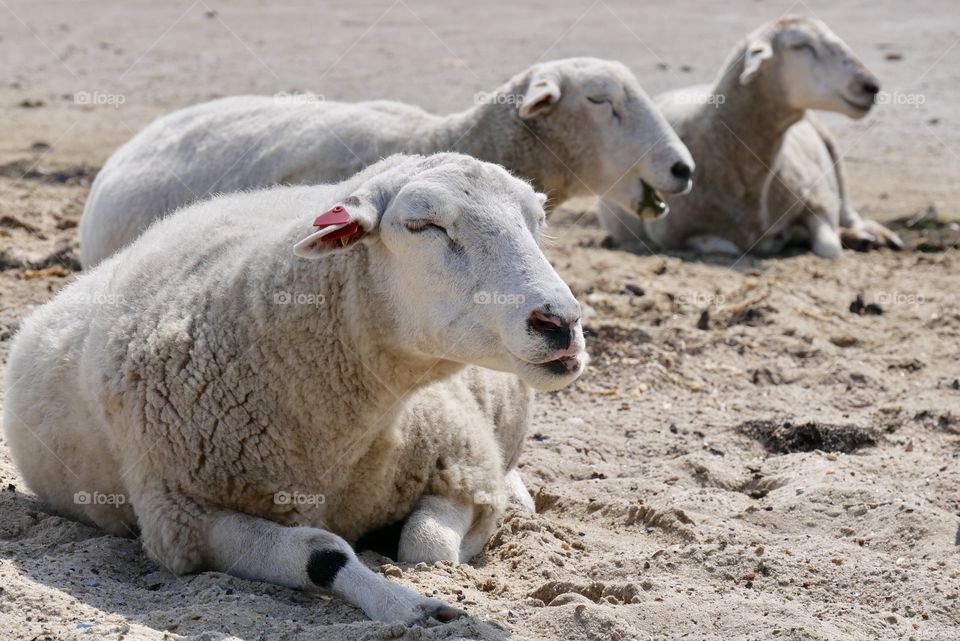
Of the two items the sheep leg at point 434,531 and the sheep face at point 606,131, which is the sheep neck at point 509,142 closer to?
the sheep face at point 606,131

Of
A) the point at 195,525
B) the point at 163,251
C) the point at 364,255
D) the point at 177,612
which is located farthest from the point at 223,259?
the point at 177,612

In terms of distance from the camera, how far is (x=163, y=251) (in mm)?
5086

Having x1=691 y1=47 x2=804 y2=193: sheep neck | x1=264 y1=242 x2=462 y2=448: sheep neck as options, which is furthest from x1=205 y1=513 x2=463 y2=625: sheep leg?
x1=691 y1=47 x2=804 y2=193: sheep neck

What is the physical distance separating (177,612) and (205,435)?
0.65 m

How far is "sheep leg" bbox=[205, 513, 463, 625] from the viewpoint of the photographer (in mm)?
4152

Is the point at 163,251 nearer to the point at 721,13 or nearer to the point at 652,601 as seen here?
the point at 652,601

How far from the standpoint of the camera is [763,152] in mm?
11031

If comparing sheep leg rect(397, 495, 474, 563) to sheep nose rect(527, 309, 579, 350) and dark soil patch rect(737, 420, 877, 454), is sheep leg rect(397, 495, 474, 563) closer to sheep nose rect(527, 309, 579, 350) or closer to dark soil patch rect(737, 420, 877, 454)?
sheep nose rect(527, 309, 579, 350)

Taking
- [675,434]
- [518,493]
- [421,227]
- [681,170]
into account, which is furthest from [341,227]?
[681,170]

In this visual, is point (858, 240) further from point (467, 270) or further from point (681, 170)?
point (467, 270)

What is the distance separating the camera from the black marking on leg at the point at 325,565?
14.3ft

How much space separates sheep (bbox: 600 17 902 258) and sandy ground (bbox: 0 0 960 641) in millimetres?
413

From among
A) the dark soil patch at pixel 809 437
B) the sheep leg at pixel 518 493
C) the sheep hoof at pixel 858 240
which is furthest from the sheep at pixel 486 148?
the sheep hoof at pixel 858 240

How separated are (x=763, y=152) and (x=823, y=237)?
820mm
